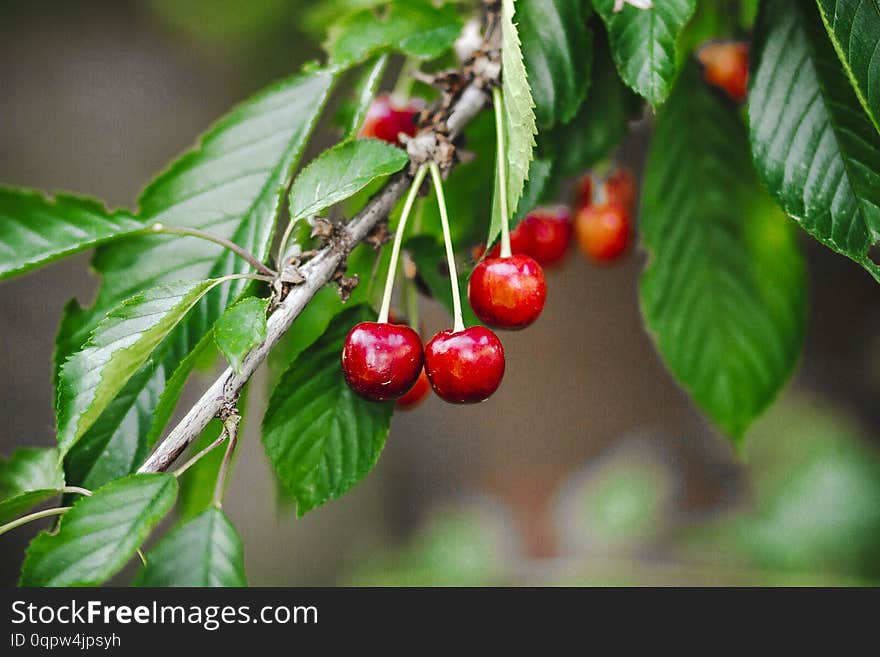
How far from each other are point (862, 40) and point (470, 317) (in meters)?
0.36

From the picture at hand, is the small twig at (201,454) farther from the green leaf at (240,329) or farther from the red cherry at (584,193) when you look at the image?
the red cherry at (584,193)

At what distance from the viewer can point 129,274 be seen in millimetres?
685

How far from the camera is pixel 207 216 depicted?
2.34 feet

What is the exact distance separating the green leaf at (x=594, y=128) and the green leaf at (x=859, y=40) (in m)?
0.26

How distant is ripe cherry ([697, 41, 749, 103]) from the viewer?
936 mm

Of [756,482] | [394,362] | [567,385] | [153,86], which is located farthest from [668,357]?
[153,86]

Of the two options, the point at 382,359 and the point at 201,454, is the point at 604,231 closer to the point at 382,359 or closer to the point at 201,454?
the point at 382,359

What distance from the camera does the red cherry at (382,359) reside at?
0.55 m

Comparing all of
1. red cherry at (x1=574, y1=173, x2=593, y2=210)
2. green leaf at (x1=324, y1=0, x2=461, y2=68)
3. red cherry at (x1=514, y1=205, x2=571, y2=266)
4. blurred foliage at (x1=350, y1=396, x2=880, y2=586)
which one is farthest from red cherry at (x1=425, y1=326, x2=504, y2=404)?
blurred foliage at (x1=350, y1=396, x2=880, y2=586)

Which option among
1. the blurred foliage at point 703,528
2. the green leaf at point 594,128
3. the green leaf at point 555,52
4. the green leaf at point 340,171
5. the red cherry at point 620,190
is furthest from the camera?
the blurred foliage at point 703,528

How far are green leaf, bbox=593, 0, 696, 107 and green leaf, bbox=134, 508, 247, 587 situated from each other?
451 millimetres

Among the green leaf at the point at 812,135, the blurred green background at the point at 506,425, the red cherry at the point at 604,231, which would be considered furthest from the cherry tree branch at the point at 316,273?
the blurred green background at the point at 506,425

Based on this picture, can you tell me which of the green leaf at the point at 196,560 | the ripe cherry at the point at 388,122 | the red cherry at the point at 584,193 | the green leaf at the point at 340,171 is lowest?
the green leaf at the point at 196,560

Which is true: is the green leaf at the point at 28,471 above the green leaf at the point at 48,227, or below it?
below
